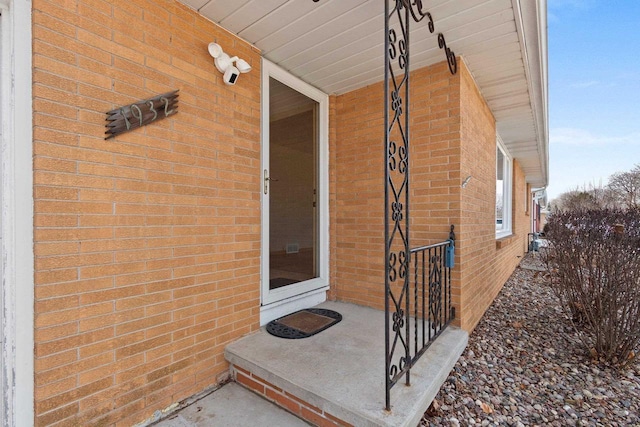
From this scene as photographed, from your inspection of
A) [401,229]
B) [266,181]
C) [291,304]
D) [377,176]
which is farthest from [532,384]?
[266,181]

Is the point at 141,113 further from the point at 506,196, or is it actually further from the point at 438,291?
the point at 506,196

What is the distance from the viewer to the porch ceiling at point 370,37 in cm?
196

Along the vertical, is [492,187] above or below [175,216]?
above

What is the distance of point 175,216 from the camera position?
1.87 meters

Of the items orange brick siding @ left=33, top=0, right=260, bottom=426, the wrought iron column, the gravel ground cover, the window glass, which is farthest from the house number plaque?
the window glass

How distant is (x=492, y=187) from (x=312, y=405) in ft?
11.9

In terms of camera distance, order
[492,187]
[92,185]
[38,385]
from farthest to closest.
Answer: [492,187], [92,185], [38,385]

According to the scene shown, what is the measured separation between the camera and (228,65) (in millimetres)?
2107

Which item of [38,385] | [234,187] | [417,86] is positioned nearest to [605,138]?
[417,86]

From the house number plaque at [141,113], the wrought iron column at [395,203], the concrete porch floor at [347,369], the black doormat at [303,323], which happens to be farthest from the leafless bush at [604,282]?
the house number plaque at [141,113]

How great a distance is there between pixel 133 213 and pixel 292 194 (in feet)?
4.77

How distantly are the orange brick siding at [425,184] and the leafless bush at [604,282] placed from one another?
2.60 ft

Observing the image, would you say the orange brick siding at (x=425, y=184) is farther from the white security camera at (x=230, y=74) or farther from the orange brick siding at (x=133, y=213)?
the white security camera at (x=230, y=74)

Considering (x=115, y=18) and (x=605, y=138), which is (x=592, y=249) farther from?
(x=605, y=138)
